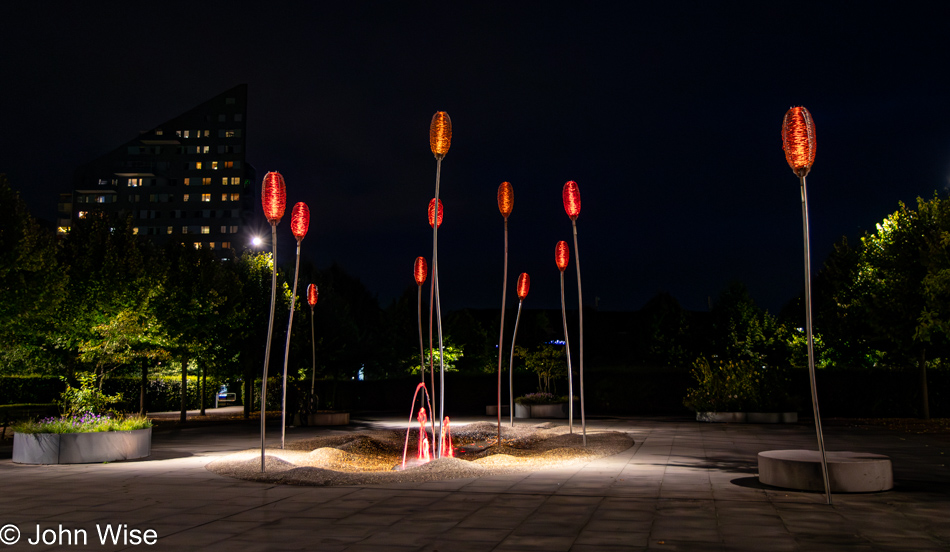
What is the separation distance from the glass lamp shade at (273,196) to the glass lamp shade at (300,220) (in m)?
1.86

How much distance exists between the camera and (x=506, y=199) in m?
14.2

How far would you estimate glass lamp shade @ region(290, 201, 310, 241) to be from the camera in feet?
43.4

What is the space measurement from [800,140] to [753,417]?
608 inches

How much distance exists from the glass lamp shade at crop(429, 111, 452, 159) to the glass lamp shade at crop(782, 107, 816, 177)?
5.26 meters

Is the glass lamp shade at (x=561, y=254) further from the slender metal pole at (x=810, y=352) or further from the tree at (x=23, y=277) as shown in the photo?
the tree at (x=23, y=277)

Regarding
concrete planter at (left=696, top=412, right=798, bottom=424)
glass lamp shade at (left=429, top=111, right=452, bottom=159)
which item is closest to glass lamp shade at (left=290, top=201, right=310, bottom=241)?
glass lamp shade at (left=429, top=111, right=452, bottom=159)

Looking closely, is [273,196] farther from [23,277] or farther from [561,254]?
[23,277]

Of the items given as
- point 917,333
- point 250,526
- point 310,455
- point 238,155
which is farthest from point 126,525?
point 238,155

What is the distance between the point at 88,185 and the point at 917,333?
4290 inches

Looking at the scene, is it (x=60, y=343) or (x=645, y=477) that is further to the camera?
(x=60, y=343)

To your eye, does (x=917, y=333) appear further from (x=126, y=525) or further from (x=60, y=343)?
(x=60, y=343)

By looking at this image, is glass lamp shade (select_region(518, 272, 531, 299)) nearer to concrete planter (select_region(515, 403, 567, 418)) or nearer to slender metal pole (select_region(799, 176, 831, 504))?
concrete planter (select_region(515, 403, 567, 418))

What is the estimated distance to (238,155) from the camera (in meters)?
109

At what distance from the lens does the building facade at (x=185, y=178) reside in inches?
4085
